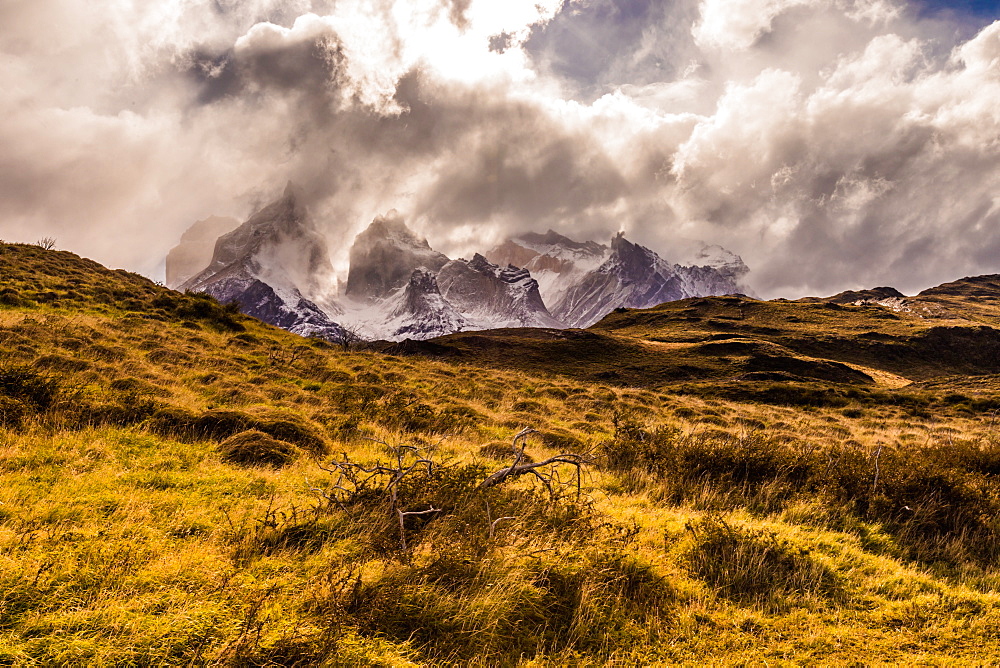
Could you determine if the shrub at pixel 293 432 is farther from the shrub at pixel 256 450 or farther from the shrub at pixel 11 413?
the shrub at pixel 11 413

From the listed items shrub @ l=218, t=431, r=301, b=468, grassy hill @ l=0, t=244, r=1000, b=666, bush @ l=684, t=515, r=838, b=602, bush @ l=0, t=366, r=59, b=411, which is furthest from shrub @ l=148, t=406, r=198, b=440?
bush @ l=684, t=515, r=838, b=602

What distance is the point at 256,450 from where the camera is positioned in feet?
25.3

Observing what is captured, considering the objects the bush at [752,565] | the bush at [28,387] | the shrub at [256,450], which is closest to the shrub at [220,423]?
the shrub at [256,450]

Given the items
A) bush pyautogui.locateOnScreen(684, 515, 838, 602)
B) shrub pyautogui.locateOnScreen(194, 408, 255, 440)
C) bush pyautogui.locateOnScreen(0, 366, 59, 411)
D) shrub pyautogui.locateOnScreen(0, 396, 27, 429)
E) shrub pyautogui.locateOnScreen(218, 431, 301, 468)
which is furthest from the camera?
shrub pyautogui.locateOnScreen(194, 408, 255, 440)

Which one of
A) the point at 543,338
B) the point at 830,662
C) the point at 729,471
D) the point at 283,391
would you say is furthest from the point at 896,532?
the point at 543,338

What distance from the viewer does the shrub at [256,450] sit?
746cm

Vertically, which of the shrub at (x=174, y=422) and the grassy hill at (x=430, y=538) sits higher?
the shrub at (x=174, y=422)

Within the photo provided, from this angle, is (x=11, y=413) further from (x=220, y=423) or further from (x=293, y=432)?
(x=293, y=432)

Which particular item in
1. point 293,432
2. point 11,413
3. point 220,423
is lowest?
point 293,432

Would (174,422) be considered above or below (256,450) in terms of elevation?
above

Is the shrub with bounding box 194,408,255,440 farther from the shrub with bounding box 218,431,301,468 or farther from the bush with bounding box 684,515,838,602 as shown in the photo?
the bush with bounding box 684,515,838,602

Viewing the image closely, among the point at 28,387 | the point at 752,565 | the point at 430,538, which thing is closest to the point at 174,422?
the point at 28,387

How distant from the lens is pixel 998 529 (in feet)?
21.9

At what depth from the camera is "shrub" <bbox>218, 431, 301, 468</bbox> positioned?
7465 mm
